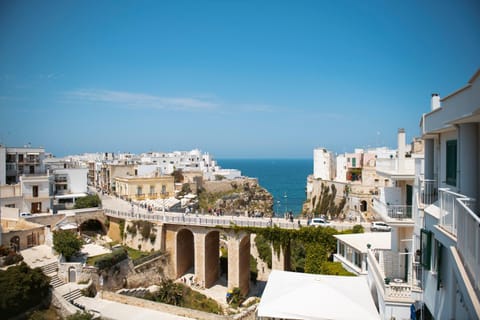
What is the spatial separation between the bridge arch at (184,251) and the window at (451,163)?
917 inches

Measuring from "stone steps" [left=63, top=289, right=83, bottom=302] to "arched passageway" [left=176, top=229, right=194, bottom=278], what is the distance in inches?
367

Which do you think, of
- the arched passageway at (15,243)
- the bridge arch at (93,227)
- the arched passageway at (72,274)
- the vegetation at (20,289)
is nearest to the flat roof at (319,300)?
the vegetation at (20,289)

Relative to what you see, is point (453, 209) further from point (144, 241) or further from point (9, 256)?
point (144, 241)

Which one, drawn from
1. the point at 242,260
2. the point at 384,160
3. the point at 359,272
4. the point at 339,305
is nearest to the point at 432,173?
the point at 384,160

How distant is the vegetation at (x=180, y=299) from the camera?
2256 cm

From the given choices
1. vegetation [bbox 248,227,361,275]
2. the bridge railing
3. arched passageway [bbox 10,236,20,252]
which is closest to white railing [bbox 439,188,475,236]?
vegetation [bbox 248,227,361,275]

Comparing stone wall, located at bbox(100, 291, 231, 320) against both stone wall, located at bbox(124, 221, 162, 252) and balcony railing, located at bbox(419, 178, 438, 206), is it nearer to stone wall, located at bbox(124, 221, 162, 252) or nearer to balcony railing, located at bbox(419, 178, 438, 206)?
stone wall, located at bbox(124, 221, 162, 252)

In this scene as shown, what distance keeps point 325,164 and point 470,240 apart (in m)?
54.4

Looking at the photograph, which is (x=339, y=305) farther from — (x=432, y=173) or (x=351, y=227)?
(x=351, y=227)

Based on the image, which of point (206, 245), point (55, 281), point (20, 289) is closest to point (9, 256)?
point (55, 281)

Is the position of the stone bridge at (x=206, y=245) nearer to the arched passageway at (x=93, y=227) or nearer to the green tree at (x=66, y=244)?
the arched passageway at (x=93, y=227)

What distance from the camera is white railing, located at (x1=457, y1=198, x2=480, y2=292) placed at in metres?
4.36

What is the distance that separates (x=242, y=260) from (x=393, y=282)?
639 inches

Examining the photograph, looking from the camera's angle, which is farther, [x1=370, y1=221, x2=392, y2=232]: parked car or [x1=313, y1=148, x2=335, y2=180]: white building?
[x1=313, y1=148, x2=335, y2=180]: white building
